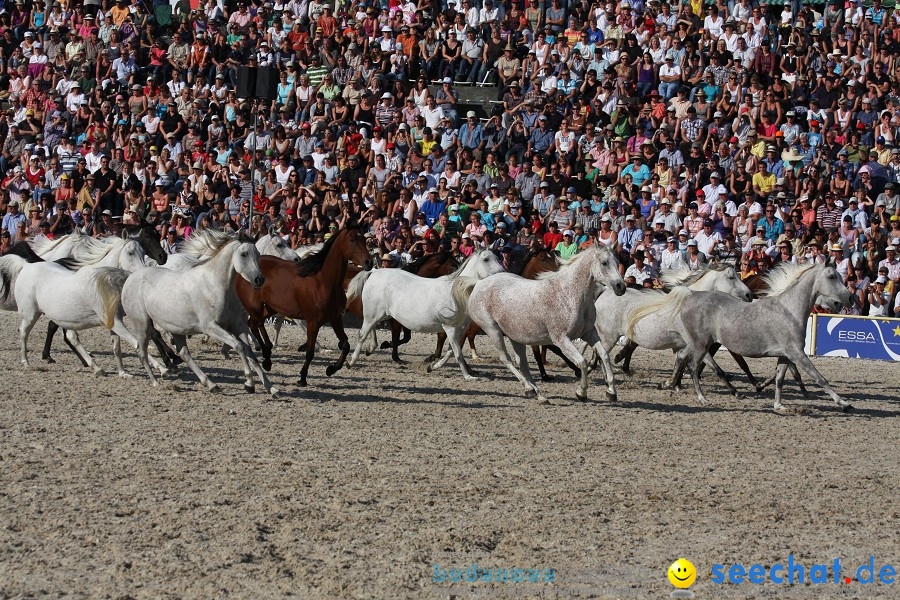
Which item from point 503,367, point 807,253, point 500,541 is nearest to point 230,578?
point 500,541

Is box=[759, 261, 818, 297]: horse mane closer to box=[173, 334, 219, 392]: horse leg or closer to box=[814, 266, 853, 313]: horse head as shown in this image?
box=[814, 266, 853, 313]: horse head

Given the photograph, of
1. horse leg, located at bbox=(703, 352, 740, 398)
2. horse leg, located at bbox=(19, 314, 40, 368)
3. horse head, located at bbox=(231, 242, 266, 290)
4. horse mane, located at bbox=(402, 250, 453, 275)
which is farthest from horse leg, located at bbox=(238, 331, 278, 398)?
horse leg, located at bbox=(703, 352, 740, 398)

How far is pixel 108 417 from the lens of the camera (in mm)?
10164

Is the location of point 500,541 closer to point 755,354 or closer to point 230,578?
point 230,578

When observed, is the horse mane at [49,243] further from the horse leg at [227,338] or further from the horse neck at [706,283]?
the horse neck at [706,283]

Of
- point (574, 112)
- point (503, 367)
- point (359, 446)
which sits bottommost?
point (503, 367)

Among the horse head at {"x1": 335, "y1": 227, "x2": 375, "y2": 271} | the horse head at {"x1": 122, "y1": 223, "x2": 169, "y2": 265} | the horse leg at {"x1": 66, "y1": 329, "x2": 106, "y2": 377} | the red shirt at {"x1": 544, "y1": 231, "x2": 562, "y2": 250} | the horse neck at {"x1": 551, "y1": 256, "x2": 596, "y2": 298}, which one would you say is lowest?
the horse leg at {"x1": 66, "y1": 329, "x2": 106, "y2": 377}

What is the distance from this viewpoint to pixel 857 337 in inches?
696

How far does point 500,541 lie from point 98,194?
1857cm

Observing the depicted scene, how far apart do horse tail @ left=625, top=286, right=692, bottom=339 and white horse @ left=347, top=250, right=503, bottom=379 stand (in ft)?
5.18

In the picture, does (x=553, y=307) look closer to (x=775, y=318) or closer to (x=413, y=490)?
(x=775, y=318)

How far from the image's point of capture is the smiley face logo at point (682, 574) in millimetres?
5898

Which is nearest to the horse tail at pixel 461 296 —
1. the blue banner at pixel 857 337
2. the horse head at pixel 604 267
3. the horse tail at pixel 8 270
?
the horse head at pixel 604 267

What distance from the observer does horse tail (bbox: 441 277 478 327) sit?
12.8 meters
